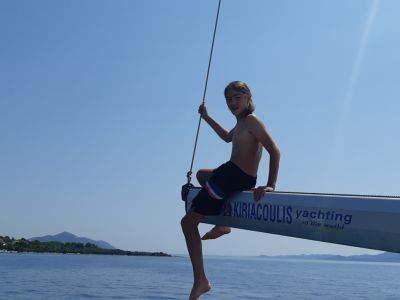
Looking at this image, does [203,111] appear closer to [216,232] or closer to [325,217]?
[216,232]

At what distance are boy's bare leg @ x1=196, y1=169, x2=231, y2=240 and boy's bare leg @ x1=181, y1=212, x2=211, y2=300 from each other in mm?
361

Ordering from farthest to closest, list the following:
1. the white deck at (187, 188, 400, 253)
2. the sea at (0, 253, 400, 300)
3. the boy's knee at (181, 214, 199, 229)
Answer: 1. the sea at (0, 253, 400, 300)
2. the boy's knee at (181, 214, 199, 229)
3. the white deck at (187, 188, 400, 253)

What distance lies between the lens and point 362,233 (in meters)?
3.40

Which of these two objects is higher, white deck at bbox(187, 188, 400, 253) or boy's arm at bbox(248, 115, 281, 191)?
boy's arm at bbox(248, 115, 281, 191)

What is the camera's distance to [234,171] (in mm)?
4805

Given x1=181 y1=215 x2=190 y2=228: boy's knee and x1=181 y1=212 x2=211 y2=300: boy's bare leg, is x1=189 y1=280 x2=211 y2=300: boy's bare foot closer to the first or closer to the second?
x1=181 y1=212 x2=211 y2=300: boy's bare leg

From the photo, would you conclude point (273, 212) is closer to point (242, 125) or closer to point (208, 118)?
point (242, 125)

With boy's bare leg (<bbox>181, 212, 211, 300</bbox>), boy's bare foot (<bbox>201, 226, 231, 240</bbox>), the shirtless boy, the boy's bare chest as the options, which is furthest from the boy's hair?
boy's bare foot (<bbox>201, 226, 231, 240</bbox>)

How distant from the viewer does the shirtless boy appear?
15.5 feet

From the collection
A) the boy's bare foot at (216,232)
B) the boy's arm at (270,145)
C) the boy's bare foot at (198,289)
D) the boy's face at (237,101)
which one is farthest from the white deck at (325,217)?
the boy's face at (237,101)

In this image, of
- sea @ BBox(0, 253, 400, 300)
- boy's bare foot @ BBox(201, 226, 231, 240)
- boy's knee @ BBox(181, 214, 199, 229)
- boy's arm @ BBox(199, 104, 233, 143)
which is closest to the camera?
boy's knee @ BBox(181, 214, 199, 229)

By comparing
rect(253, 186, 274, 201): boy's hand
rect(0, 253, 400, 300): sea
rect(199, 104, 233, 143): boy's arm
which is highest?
rect(199, 104, 233, 143): boy's arm

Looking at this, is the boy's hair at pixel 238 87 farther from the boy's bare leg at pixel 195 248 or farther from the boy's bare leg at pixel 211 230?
the boy's bare leg at pixel 195 248

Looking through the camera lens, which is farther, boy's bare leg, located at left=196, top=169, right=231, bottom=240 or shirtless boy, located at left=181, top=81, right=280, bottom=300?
boy's bare leg, located at left=196, top=169, right=231, bottom=240
